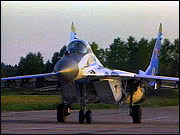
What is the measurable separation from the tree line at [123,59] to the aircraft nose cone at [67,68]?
2.39m

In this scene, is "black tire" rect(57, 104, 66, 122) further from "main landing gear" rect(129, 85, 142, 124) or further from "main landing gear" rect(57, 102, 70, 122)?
"main landing gear" rect(129, 85, 142, 124)

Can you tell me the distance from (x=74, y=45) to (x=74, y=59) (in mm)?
1167

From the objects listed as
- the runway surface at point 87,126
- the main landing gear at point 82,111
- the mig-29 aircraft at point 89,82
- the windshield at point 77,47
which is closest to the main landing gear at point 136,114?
the mig-29 aircraft at point 89,82

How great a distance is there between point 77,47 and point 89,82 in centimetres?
155

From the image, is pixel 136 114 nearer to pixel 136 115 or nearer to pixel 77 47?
pixel 136 115

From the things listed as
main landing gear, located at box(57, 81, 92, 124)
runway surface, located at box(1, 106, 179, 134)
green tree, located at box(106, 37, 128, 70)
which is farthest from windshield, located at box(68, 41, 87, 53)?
green tree, located at box(106, 37, 128, 70)

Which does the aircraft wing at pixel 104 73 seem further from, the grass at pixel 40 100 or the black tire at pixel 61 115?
the grass at pixel 40 100

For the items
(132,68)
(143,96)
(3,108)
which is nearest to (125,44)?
(132,68)

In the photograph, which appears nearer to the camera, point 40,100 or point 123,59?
point 40,100

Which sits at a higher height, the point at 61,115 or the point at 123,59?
the point at 123,59

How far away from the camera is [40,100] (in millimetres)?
41688

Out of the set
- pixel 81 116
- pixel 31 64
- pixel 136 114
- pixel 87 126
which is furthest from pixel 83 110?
pixel 31 64

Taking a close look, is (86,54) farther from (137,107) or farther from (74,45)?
(137,107)

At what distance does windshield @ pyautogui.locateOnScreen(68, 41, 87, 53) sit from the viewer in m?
20.0
